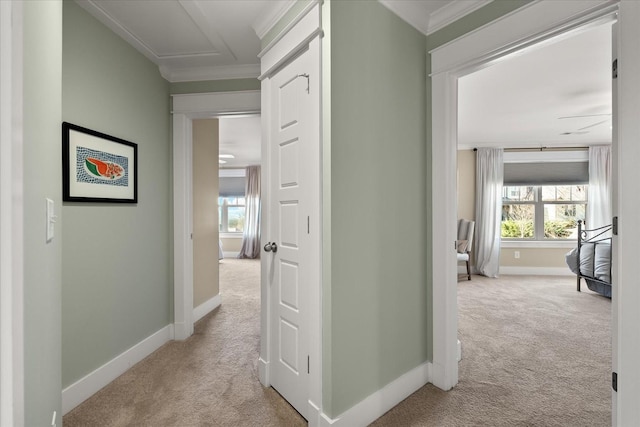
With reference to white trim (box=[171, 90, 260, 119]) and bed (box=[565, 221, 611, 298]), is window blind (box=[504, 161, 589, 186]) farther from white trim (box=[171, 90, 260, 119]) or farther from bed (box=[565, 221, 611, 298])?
white trim (box=[171, 90, 260, 119])

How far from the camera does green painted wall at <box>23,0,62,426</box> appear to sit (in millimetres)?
889

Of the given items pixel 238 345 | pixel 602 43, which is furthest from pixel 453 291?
pixel 602 43

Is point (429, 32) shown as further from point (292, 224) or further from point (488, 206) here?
point (488, 206)

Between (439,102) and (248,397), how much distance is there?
2219 mm

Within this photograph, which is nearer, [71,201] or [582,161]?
[71,201]

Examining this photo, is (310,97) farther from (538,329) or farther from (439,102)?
(538,329)

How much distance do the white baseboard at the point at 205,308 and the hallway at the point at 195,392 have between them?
33cm

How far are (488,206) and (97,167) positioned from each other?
600 cm

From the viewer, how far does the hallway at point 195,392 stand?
1833 mm

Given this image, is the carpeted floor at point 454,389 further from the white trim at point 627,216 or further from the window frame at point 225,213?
the window frame at point 225,213

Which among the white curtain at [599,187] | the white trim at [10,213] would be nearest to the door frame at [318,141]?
the white trim at [10,213]

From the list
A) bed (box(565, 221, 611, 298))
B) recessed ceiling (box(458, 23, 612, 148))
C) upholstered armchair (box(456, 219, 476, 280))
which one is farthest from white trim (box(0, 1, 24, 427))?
upholstered armchair (box(456, 219, 476, 280))

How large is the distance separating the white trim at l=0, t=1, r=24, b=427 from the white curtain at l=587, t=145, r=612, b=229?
298 inches

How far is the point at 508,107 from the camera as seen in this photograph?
13.5 ft
